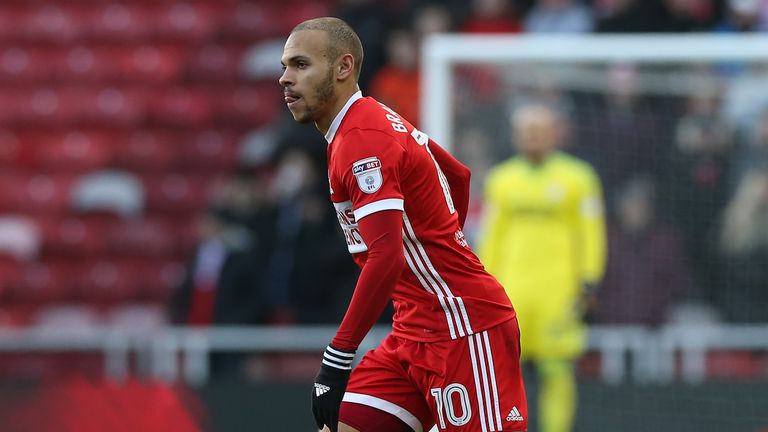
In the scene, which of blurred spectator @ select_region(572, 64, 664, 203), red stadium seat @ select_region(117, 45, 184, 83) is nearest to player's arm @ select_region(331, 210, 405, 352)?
blurred spectator @ select_region(572, 64, 664, 203)

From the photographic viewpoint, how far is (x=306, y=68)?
4586 millimetres

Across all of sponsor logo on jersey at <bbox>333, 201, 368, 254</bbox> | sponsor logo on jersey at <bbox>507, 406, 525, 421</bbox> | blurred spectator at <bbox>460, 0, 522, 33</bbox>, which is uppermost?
blurred spectator at <bbox>460, 0, 522, 33</bbox>

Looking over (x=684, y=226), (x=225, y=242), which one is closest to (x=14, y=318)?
(x=225, y=242)

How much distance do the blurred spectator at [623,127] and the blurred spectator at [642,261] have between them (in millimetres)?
119

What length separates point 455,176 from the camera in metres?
5.06

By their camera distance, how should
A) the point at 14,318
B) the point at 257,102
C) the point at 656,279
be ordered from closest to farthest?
the point at 656,279, the point at 14,318, the point at 257,102

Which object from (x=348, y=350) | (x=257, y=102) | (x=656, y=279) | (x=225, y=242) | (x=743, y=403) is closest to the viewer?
(x=348, y=350)

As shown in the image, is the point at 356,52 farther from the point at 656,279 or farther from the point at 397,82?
the point at 397,82

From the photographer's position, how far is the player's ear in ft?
15.2

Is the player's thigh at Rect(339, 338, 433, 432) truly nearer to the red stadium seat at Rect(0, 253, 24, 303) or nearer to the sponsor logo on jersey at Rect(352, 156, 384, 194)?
the sponsor logo on jersey at Rect(352, 156, 384, 194)

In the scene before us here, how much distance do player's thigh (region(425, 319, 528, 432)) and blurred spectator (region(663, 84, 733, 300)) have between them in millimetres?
4543

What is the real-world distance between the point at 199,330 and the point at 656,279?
287 centimetres

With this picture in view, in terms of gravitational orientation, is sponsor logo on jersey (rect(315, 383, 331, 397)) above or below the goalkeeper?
above

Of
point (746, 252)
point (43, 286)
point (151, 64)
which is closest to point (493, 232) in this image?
point (746, 252)
